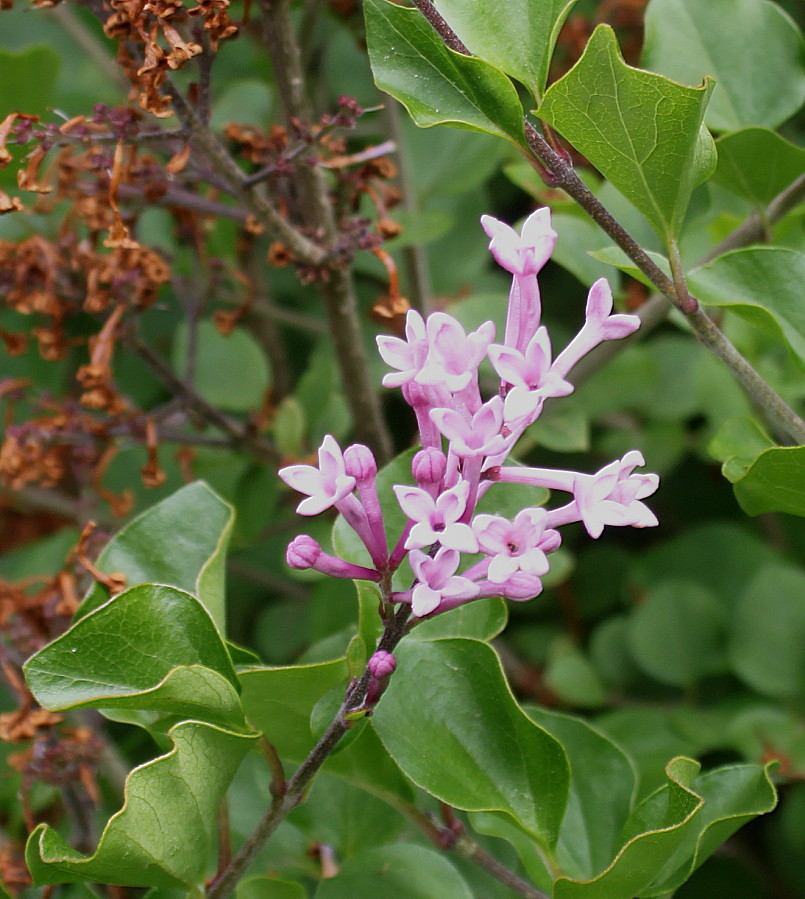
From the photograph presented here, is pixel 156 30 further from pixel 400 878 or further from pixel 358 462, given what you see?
pixel 400 878

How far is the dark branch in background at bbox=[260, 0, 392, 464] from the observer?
73 centimetres

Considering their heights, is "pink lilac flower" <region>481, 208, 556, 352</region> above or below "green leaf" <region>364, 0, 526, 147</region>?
below

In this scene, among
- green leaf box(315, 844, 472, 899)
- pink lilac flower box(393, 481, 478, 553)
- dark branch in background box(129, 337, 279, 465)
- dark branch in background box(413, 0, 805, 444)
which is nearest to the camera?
pink lilac flower box(393, 481, 478, 553)

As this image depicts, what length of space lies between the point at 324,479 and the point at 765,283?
12.7 inches

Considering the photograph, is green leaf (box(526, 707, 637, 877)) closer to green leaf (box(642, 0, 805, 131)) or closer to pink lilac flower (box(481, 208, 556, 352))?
pink lilac flower (box(481, 208, 556, 352))

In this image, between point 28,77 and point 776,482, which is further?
point 28,77

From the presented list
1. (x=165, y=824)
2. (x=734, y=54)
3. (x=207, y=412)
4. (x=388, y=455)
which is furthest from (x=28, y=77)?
(x=165, y=824)

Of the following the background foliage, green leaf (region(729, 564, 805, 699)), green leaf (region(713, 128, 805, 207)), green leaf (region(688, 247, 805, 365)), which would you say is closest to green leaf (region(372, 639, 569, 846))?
the background foliage

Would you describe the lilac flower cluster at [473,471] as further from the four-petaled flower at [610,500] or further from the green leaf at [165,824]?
the green leaf at [165,824]

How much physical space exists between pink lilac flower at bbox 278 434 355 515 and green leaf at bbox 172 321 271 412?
0.66 metres

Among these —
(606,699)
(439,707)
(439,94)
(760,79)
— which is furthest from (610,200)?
(606,699)

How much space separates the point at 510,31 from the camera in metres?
0.56

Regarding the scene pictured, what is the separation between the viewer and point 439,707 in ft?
1.90

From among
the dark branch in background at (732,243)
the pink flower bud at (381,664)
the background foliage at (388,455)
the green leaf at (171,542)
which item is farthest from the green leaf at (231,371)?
the pink flower bud at (381,664)
